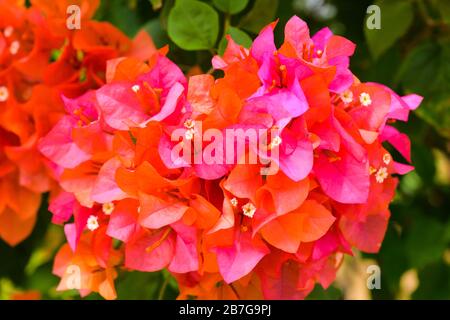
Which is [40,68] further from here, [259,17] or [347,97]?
[347,97]

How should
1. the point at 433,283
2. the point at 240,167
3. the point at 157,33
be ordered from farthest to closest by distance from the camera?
the point at 433,283 < the point at 157,33 < the point at 240,167

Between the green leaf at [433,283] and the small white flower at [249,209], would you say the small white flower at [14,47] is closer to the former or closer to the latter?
the small white flower at [249,209]

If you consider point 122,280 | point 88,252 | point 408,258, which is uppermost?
point 88,252

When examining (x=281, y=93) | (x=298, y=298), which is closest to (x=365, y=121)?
(x=281, y=93)

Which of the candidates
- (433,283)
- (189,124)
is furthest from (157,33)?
(433,283)

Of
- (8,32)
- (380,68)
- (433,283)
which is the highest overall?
(8,32)

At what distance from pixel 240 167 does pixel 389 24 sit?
36 centimetres

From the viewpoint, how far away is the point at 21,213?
30.6 inches

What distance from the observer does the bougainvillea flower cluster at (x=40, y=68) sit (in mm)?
728

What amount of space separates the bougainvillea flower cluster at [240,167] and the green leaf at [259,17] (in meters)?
0.11

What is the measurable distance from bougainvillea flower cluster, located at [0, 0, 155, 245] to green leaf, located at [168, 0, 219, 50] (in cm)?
7

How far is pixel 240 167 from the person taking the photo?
539 mm
